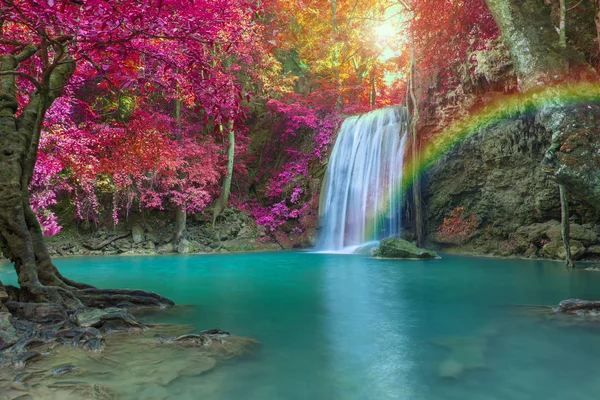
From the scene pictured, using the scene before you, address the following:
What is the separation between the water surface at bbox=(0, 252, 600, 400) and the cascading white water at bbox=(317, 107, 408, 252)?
6842 mm

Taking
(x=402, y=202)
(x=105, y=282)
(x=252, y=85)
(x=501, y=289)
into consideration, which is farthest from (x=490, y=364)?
(x=252, y=85)

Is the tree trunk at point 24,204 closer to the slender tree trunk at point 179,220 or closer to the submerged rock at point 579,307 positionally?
the submerged rock at point 579,307

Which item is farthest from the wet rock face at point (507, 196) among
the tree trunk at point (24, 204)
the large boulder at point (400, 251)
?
the tree trunk at point (24, 204)

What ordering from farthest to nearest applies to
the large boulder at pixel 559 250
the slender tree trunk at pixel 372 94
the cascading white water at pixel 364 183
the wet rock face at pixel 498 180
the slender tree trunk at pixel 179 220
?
the slender tree trunk at pixel 372 94 < the slender tree trunk at pixel 179 220 < the cascading white water at pixel 364 183 < the wet rock face at pixel 498 180 < the large boulder at pixel 559 250

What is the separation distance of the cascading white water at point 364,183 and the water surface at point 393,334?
22.4 feet

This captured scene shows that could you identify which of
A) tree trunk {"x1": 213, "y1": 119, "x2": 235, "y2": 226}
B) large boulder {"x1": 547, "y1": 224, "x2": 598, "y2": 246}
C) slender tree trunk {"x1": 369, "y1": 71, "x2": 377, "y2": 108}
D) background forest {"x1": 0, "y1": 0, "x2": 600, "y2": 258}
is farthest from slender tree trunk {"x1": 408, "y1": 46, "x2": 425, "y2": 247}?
Answer: slender tree trunk {"x1": 369, "y1": 71, "x2": 377, "y2": 108}

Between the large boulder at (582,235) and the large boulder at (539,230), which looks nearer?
the large boulder at (582,235)

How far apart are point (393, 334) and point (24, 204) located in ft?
13.2

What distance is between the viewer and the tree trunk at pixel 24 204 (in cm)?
384

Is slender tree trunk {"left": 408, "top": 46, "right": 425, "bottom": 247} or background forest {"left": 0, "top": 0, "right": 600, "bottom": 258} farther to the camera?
slender tree trunk {"left": 408, "top": 46, "right": 425, "bottom": 247}

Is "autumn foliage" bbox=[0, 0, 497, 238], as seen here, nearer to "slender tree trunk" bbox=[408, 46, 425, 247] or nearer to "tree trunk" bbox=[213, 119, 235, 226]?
"tree trunk" bbox=[213, 119, 235, 226]

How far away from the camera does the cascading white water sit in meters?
→ 14.4

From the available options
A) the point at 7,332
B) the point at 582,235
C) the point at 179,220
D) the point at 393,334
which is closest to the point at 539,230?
the point at 582,235

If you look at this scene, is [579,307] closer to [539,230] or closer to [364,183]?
[539,230]
